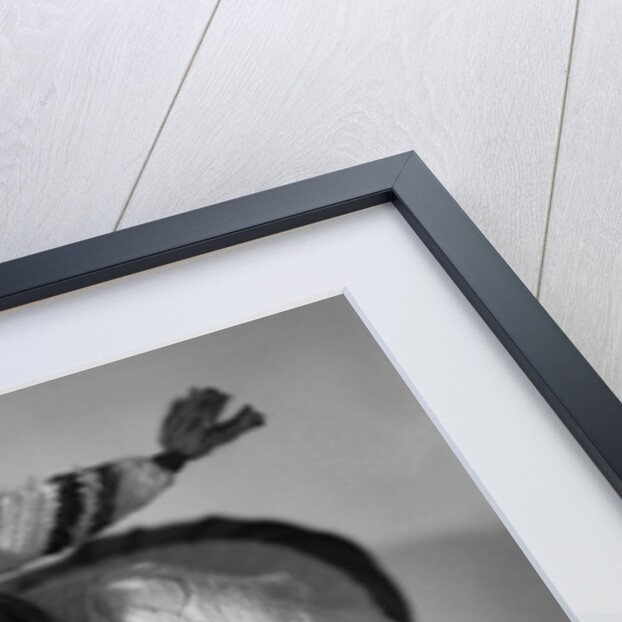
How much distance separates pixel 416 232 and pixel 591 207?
0.11 meters

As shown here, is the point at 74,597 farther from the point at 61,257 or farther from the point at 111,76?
the point at 111,76

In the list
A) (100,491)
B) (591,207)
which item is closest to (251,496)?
(100,491)

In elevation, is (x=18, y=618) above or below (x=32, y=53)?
below

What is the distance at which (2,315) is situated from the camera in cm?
41

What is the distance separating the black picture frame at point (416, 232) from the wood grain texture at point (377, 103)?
0.14ft

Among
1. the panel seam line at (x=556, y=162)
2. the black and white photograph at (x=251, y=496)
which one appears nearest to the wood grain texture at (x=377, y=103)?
the panel seam line at (x=556, y=162)

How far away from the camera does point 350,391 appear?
38 centimetres

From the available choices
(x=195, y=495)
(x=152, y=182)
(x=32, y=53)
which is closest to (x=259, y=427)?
(x=195, y=495)

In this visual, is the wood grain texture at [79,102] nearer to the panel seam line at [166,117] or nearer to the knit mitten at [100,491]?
the panel seam line at [166,117]

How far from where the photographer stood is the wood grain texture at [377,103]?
0.48 meters

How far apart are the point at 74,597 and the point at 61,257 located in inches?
6.6

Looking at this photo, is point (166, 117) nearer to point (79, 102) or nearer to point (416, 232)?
point (79, 102)

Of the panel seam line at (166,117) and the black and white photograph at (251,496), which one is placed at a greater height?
the panel seam line at (166,117)

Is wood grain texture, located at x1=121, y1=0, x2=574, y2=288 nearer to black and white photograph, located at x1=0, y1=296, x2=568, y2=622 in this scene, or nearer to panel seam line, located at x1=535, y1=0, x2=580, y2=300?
panel seam line, located at x1=535, y1=0, x2=580, y2=300
